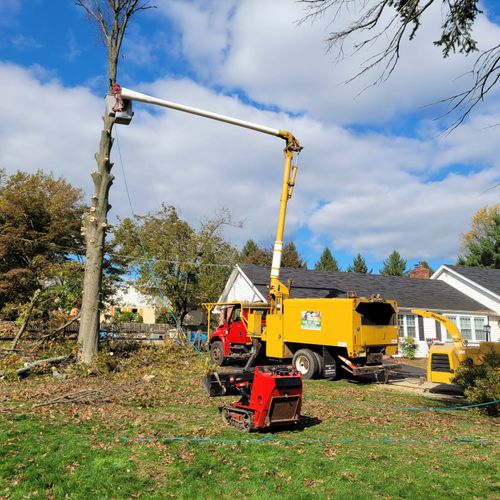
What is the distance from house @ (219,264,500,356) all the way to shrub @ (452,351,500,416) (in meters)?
13.2

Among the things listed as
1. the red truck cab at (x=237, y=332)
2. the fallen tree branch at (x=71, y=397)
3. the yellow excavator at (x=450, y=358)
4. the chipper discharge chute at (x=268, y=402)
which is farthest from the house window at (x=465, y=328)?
the fallen tree branch at (x=71, y=397)

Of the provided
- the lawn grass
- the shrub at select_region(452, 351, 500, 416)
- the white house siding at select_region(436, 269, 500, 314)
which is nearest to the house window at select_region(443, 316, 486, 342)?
the white house siding at select_region(436, 269, 500, 314)

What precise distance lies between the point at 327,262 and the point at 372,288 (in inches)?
1250

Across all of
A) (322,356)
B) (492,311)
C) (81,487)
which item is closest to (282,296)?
(322,356)

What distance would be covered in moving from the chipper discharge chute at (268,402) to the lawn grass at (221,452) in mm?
224

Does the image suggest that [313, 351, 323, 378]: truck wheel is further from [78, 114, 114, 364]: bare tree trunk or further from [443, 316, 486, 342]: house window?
[443, 316, 486, 342]: house window

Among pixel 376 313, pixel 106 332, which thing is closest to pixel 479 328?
pixel 376 313

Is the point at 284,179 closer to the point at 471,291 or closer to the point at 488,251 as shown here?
the point at 471,291

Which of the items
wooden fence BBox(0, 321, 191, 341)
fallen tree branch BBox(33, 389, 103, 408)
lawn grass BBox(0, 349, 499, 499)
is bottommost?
lawn grass BBox(0, 349, 499, 499)

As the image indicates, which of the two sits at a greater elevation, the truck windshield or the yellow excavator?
the truck windshield

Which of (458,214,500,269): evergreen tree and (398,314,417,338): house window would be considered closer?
(398,314,417,338): house window

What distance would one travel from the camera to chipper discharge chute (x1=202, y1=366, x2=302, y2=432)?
23.0 ft

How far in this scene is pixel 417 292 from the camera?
2706 cm

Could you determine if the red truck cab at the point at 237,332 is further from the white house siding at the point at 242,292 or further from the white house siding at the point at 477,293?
the white house siding at the point at 477,293
